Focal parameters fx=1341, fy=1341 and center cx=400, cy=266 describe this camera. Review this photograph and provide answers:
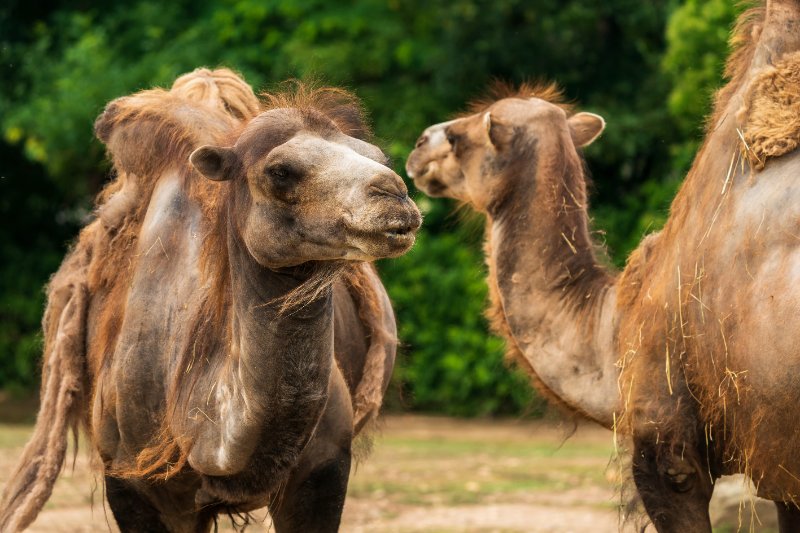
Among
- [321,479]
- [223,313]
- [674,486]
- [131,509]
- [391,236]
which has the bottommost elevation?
[674,486]

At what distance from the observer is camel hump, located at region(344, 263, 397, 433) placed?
5.16 metres

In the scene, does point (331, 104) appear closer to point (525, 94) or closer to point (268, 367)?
point (268, 367)

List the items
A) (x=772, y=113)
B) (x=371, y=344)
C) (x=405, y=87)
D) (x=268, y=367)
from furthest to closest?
(x=405, y=87) < (x=371, y=344) < (x=772, y=113) < (x=268, y=367)

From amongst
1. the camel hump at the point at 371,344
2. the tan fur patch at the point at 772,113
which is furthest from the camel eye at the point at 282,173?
the tan fur patch at the point at 772,113

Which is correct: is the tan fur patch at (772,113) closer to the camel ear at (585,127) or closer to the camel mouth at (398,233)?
the camel ear at (585,127)

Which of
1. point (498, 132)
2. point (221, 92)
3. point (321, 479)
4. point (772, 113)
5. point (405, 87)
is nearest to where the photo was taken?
point (321, 479)

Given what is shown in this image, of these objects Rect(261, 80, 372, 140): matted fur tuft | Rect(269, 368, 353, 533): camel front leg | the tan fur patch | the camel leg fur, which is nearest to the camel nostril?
Rect(261, 80, 372, 140): matted fur tuft

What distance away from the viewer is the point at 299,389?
417cm

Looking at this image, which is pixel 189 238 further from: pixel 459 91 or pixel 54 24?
pixel 54 24

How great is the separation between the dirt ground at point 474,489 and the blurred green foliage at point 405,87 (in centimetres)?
143

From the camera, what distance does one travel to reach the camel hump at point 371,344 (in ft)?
16.9

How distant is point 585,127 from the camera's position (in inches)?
253

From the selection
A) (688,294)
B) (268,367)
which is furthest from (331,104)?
(688,294)

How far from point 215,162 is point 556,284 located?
203cm
